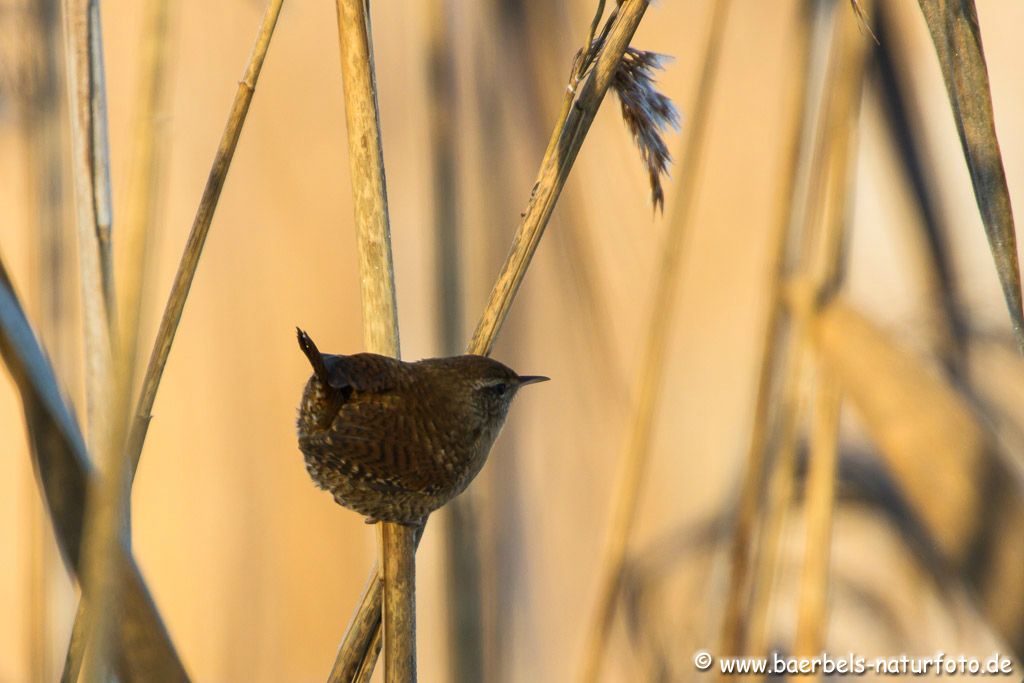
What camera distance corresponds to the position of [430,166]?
3.81ft

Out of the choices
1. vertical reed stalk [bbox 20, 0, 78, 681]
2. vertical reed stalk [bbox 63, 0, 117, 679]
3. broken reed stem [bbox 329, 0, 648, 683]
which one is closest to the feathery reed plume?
broken reed stem [bbox 329, 0, 648, 683]

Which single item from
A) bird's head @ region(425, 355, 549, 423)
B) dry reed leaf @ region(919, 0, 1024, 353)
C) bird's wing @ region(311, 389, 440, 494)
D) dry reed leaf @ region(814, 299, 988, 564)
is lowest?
dry reed leaf @ region(814, 299, 988, 564)

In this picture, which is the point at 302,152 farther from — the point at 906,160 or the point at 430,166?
the point at 906,160

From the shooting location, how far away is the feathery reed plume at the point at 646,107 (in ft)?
2.22

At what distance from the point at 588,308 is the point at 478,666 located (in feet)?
1.88

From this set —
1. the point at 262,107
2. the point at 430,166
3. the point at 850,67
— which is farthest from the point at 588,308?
the point at 262,107

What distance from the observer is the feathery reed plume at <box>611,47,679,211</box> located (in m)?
0.68

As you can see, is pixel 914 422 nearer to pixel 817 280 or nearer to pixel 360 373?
pixel 817 280

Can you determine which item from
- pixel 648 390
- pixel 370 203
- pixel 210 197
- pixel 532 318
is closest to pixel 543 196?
pixel 370 203

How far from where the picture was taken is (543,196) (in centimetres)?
62

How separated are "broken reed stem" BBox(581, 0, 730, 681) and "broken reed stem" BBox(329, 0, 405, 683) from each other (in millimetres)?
408

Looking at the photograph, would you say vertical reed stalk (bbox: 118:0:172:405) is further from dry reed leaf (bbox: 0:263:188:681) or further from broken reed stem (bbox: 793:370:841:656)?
broken reed stem (bbox: 793:370:841:656)

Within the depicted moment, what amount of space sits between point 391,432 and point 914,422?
51cm

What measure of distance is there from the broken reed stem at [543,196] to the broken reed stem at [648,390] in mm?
377
